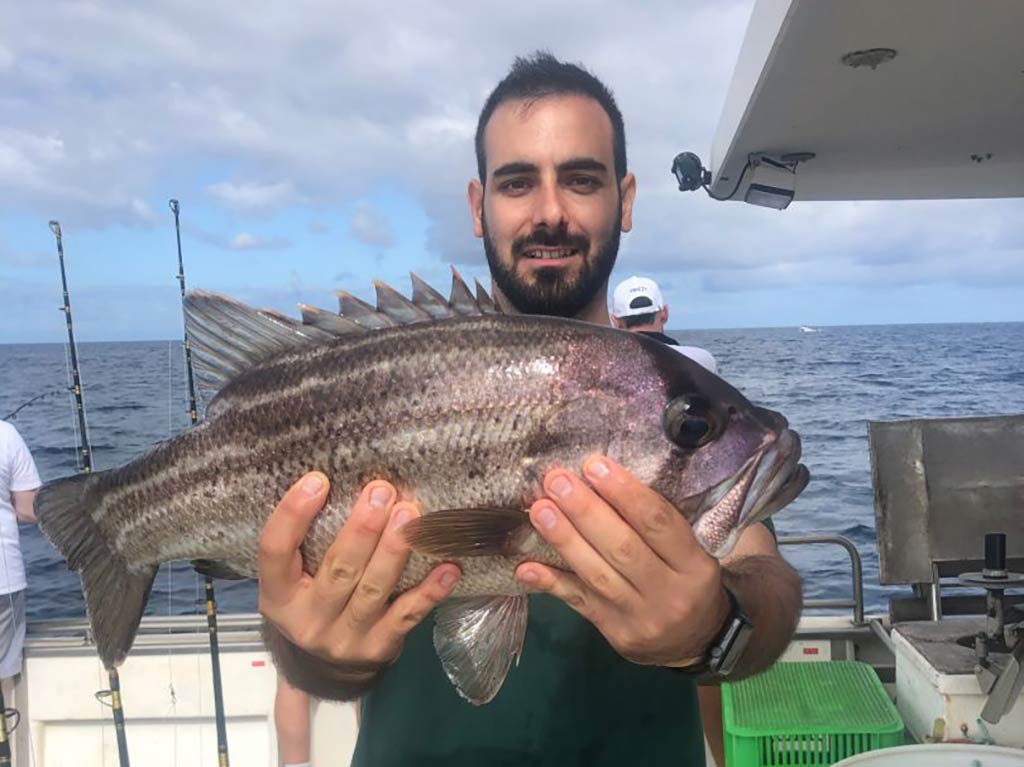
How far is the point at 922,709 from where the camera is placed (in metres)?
4.09

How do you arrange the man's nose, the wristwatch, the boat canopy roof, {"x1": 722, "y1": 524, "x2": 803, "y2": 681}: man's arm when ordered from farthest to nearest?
1. the boat canopy roof
2. the man's nose
3. {"x1": 722, "y1": 524, "x2": 803, "y2": 681}: man's arm
4. the wristwatch

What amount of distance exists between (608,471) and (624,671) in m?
0.87

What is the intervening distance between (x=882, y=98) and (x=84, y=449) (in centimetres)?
587

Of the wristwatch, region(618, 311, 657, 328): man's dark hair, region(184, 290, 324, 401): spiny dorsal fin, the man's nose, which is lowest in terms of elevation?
the wristwatch

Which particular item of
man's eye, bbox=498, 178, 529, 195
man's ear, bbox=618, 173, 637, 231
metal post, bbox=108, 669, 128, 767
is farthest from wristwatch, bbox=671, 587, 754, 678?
metal post, bbox=108, 669, 128, 767

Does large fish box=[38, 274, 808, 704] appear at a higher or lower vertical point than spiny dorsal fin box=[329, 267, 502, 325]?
lower

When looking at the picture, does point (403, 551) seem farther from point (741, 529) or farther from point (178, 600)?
point (178, 600)

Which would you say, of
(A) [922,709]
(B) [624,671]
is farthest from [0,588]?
(A) [922,709]

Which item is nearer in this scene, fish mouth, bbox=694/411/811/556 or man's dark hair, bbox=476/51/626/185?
fish mouth, bbox=694/411/811/556

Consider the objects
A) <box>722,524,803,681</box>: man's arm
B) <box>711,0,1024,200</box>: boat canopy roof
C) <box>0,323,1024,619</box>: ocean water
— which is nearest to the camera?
<box>722,524,803,681</box>: man's arm

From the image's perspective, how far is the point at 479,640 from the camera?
1.93 metres

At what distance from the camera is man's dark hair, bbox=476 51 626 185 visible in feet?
8.68

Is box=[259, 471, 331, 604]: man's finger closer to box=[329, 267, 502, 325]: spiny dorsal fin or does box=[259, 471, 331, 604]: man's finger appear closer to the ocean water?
box=[329, 267, 502, 325]: spiny dorsal fin

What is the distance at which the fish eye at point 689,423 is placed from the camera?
1787 millimetres
